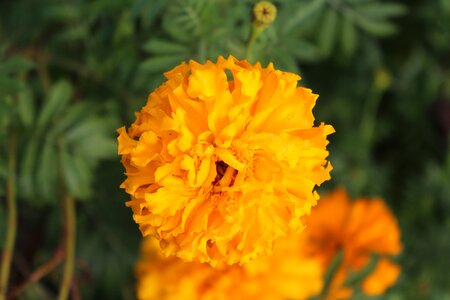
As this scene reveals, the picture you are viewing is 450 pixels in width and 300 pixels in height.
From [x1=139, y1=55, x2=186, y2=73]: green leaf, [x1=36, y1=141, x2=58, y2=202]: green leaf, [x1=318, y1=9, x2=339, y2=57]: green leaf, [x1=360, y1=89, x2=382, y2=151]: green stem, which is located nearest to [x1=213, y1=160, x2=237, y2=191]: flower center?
[x1=139, y1=55, x2=186, y2=73]: green leaf

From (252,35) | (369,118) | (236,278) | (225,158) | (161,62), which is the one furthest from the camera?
(369,118)

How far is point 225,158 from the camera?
0.95 m

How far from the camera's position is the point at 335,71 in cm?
207

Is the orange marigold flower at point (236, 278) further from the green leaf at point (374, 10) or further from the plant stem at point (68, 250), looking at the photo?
the green leaf at point (374, 10)

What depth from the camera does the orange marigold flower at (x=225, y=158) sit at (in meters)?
0.93

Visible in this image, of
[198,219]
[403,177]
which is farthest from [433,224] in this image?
[198,219]

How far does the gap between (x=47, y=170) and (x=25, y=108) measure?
0.51ft

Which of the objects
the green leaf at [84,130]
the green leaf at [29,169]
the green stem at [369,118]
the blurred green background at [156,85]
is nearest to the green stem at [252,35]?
the blurred green background at [156,85]

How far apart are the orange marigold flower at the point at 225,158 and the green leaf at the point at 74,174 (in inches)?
18.9

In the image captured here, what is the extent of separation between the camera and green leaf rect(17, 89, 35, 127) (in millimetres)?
1459

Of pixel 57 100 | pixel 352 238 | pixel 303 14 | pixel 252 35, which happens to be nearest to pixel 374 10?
pixel 303 14

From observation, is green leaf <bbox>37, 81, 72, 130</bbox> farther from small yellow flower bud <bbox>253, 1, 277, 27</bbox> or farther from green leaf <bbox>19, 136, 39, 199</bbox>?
small yellow flower bud <bbox>253, 1, 277, 27</bbox>

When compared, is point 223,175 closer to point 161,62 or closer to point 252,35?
point 252,35

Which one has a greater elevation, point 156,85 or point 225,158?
point 156,85
